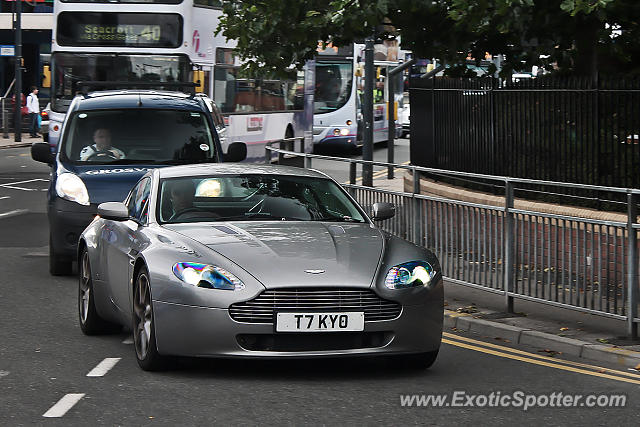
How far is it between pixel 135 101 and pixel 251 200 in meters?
5.95

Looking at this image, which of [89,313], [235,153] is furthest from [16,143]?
[89,313]

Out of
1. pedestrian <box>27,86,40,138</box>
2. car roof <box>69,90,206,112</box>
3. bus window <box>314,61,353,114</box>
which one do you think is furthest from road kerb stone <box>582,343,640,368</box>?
pedestrian <box>27,86,40,138</box>

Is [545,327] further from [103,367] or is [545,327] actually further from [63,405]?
[63,405]

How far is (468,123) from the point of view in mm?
17797

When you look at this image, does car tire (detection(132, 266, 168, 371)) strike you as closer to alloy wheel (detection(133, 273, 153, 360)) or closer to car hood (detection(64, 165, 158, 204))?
alloy wheel (detection(133, 273, 153, 360))

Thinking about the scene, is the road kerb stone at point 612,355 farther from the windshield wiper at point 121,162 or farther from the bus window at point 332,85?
the bus window at point 332,85

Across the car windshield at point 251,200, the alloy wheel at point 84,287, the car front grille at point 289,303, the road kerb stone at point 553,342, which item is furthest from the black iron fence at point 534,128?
the car front grille at point 289,303

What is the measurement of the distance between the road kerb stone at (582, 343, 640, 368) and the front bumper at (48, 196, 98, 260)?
5792 millimetres

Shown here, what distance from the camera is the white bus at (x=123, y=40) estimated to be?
2522cm

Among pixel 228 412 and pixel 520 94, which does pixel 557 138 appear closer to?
pixel 520 94

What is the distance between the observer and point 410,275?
8.37m

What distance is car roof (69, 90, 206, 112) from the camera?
14.9m

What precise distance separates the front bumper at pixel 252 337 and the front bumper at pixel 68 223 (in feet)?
17.9

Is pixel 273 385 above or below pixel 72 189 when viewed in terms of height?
below
